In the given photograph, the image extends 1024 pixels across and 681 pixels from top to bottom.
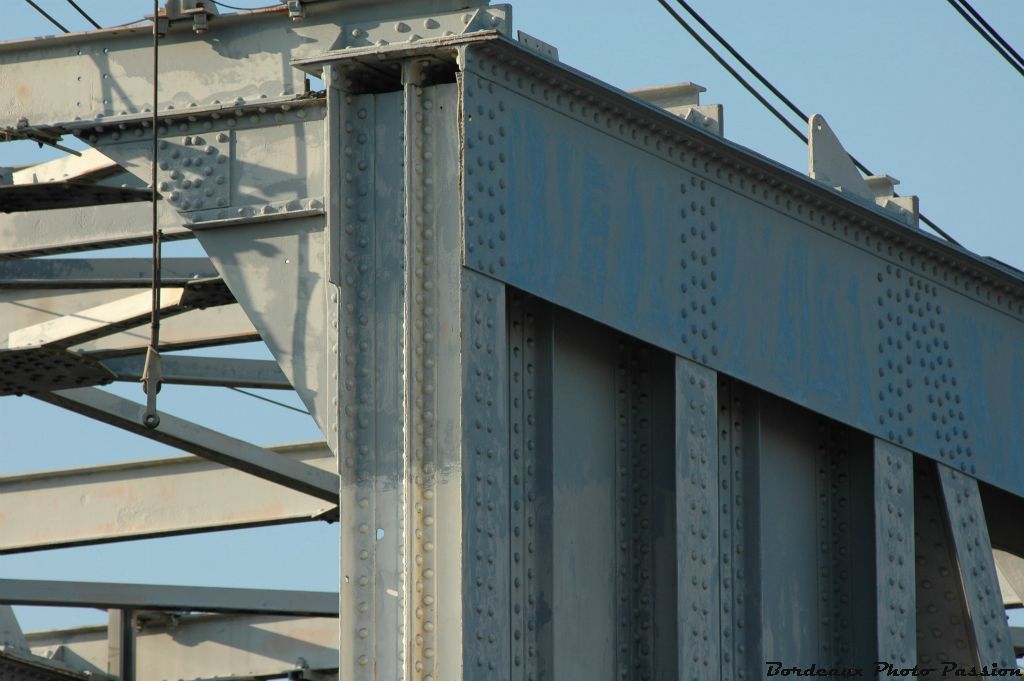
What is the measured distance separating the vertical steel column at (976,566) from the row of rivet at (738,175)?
1.19 m

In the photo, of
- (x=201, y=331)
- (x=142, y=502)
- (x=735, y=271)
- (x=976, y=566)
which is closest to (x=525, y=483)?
(x=735, y=271)

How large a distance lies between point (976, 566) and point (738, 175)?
2.78m

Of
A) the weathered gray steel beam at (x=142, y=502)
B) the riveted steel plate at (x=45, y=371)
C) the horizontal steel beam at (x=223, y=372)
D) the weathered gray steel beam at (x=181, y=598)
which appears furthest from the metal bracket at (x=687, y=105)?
the weathered gray steel beam at (x=181, y=598)

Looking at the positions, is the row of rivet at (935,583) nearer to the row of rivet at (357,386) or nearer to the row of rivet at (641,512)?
the row of rivet at (641,512)

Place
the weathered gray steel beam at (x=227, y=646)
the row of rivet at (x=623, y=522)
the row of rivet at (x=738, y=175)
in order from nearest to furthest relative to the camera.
A: 1. the row of rivet at (x=738, y=175)
2. the row of rivet at (x=623, y=522)
3. the weathered gray steel beam at (x=227, y=646)

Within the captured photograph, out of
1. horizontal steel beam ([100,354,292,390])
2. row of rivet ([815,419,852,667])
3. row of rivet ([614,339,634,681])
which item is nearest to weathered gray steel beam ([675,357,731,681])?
row of rivet ([614,339,634,681])

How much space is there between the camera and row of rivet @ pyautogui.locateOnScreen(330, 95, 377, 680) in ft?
32.3

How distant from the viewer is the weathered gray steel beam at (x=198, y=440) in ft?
55.5

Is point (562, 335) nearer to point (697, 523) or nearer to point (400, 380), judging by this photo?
point (400, 380)

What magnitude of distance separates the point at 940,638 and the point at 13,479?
38.8 ft

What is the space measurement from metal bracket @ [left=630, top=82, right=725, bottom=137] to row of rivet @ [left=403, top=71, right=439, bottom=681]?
1.60 m

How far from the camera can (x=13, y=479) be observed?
21.4m

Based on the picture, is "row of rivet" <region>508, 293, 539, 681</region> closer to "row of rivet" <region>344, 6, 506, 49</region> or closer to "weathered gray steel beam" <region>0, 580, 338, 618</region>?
"row of rivet" <region>344, 6, 506, 49</region>

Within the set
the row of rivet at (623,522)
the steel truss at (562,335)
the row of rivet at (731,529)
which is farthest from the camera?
the row of rivet at (731,529)
